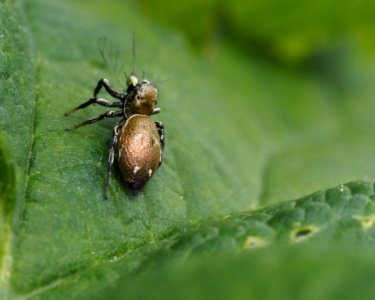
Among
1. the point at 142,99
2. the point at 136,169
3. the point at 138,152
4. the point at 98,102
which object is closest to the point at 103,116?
the point at 98,102

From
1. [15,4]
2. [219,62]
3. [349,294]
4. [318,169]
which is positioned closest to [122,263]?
[349,294]

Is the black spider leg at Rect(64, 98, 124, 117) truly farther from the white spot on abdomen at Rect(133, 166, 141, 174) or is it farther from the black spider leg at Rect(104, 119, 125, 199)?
the white spot on abdomen at Rect(133, 166, 141, 174)

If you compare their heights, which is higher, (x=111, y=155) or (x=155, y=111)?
→ (x=155, y=111)

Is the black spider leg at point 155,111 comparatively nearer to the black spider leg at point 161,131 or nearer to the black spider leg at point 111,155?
the black spider leg at point 161,131

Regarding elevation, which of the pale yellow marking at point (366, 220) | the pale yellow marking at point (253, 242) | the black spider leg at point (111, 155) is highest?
the black spider leg at point (111, 155)

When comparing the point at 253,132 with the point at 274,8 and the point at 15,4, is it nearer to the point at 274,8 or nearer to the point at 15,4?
the point at 274,8

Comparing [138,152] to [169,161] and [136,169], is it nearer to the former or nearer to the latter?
[136,169]

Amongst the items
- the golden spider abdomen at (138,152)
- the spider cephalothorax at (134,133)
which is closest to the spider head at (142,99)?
the spider cephalothorax at (134,133)

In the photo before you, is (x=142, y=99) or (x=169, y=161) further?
(x=142, y=99)
